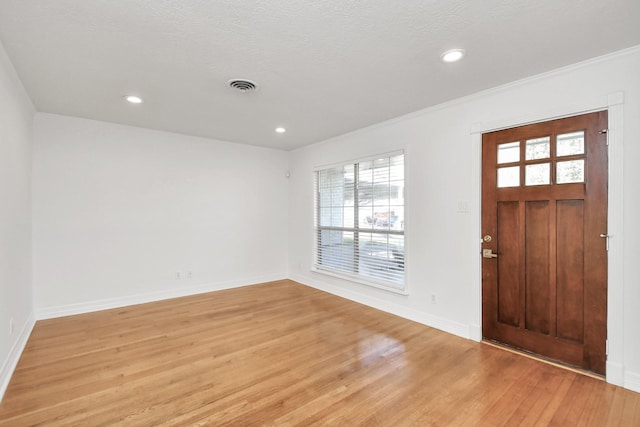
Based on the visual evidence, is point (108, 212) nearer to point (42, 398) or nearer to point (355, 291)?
point (42, 398)

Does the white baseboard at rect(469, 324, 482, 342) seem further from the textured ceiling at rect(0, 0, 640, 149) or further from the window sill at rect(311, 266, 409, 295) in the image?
the textured ceiling at rect(0, 0, 640, 149)

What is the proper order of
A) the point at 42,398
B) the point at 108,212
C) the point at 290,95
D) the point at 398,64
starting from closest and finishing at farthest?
the point at 42,398
the point at 398,64
the point at 290,95
the point at 108,212

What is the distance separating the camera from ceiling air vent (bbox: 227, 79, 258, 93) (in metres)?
2.78

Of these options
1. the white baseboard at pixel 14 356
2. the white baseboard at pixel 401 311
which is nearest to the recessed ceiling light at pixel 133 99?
the white baseboard at pixel 14 356

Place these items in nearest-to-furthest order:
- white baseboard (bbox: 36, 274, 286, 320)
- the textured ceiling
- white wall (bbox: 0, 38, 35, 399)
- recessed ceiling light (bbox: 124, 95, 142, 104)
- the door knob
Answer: the textured ceiling < white wall (bbox: 0, 38, 35, 399) < the door knob < recessed ceiling light (bbox: 124, 95, 142, 104) < white baseboard (bbox: 36, 274, 286, 320)

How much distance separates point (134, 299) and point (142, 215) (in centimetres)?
124

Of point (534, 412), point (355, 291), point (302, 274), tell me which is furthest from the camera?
point (302, 274)

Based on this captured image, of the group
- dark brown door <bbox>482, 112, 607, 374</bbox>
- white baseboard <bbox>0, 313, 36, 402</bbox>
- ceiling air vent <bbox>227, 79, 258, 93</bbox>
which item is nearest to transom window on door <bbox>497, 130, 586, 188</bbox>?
dark brown door <bbox>482, 112, 607, 374</bbox>

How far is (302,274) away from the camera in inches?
224

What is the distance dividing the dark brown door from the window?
113 cm

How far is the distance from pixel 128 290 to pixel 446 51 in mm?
4890

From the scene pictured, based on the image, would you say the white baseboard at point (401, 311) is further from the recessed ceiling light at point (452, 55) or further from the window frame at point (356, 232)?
the recessed ceiling light at point (452, 55)

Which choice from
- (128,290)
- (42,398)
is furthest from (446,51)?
(128,290)

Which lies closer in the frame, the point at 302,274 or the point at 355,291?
the point at 355,291
